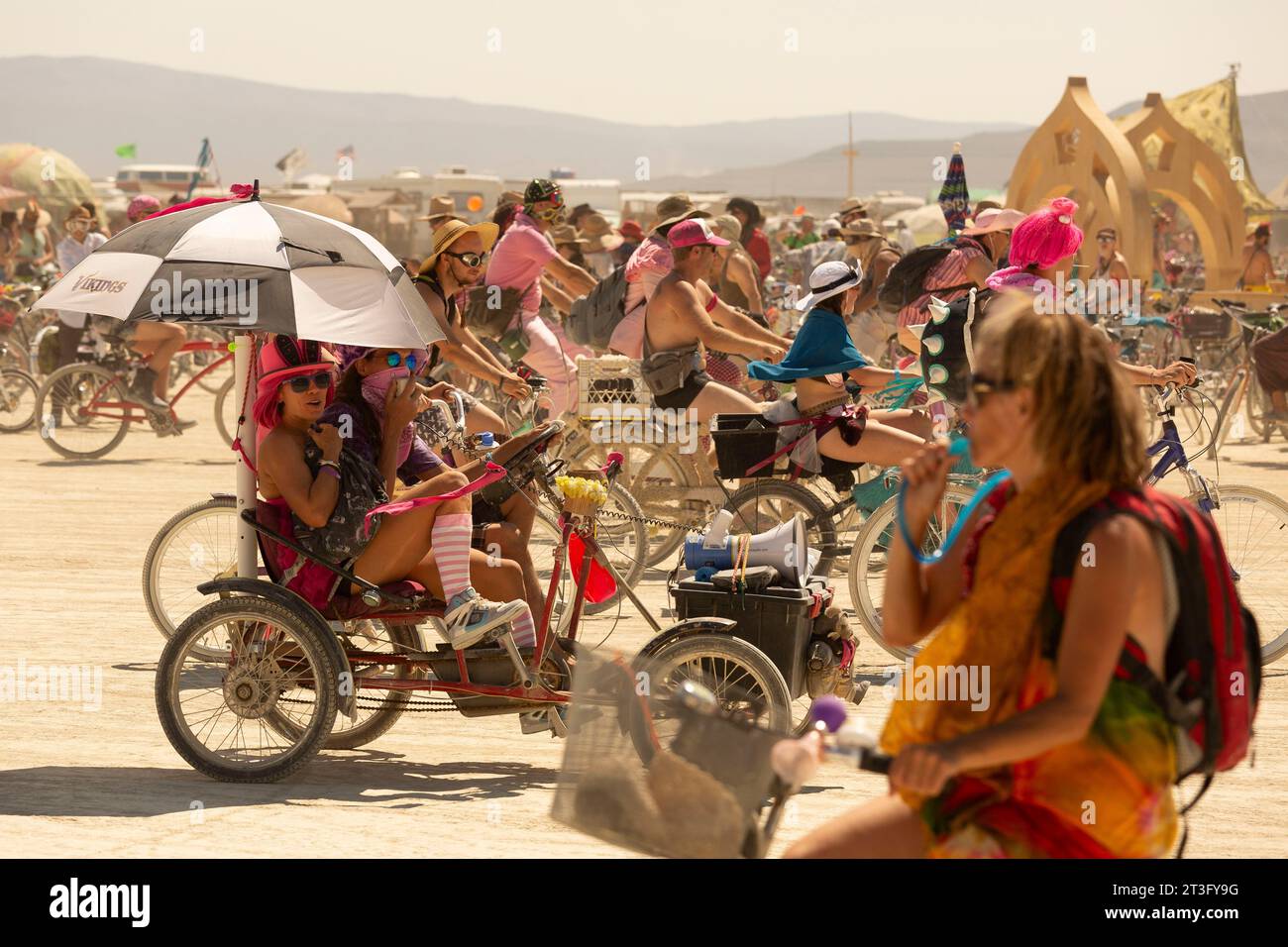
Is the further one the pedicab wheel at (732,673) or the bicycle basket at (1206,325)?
the bicycle basket at (1206,325)

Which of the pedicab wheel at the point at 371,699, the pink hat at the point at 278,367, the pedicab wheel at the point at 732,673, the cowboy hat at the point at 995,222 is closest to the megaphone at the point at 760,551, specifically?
the pedicab wheel at the point at 732,673

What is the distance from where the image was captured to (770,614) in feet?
21.3

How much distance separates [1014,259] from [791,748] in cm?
491

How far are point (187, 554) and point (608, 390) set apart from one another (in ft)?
10.2

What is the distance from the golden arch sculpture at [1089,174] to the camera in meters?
27.7

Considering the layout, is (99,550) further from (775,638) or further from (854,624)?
(775,638)

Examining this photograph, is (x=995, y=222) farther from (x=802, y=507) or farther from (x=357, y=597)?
(x=357, y=597)

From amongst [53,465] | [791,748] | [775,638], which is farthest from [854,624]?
[53,465]

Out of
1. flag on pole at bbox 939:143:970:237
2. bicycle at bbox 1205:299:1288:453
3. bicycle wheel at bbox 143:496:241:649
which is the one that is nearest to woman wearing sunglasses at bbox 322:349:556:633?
bicycle wheel at bbox 143:496:241:649

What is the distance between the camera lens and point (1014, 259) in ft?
25.4

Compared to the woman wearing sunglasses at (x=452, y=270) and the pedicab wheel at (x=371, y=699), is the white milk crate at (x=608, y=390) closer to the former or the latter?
the woman wearing sunglasses at (x=452, y=270)

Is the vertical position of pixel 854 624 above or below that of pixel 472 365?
below

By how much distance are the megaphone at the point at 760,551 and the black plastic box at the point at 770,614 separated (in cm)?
10

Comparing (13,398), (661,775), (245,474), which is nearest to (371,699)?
(245,474)
